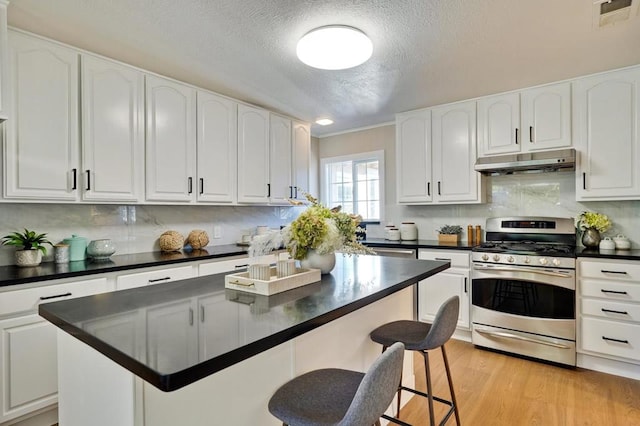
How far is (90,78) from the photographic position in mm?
2459

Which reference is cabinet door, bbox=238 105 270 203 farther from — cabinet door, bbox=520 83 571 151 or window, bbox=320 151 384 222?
cabinet door, bbox=520 83 571 151

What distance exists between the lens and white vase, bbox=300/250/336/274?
1.72 meters

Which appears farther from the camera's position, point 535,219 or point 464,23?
point 535,219

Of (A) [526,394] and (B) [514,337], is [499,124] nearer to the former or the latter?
(B) [514,337]

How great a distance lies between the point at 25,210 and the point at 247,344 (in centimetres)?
248

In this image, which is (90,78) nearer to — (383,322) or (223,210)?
(223,210)

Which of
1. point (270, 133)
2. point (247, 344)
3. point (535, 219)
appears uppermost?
point (270, 133)

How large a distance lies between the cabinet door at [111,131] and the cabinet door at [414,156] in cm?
262

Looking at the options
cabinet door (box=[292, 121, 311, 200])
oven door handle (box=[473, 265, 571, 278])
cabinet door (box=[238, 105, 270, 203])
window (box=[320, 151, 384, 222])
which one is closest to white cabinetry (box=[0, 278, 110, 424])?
cabinet door (box=[238, 105, 270, 203])

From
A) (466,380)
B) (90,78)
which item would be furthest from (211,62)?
(466,380)

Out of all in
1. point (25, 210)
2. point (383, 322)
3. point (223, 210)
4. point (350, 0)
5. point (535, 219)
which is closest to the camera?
point (350, 0)

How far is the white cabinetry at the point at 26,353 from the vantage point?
1918 millimetres

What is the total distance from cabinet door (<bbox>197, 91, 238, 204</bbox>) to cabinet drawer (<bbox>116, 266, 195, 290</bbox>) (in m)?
0.71

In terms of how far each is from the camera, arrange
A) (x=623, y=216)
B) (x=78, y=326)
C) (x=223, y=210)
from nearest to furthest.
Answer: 1. (x=78, y=326)
2. (x=623, y=216)
3. (x=223, y=210)
